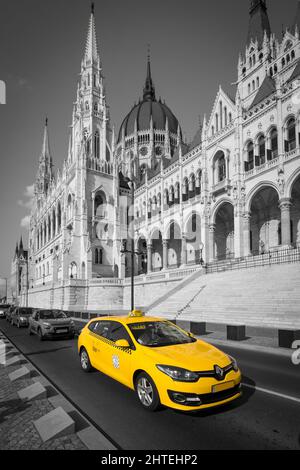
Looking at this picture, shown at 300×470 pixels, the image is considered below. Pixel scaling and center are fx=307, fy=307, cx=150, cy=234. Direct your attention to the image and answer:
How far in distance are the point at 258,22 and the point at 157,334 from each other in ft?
163

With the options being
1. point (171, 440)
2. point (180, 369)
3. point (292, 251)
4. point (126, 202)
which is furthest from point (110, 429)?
point (126, 202)

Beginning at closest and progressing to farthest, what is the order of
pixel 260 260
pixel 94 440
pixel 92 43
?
pixel 94 440 → pixel 260 260 → pixel 92 43

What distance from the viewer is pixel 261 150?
1188 inches

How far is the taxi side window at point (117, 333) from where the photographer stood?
19.9 feet

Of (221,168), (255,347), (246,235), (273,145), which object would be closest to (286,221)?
(246,235)

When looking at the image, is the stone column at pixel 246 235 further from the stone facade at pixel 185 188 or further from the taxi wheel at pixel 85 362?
the taxi wheel at pixel 85 362

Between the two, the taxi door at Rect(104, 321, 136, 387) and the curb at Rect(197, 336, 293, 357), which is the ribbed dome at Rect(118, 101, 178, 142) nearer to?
the curb at Rect(197, 336, 293, 357)

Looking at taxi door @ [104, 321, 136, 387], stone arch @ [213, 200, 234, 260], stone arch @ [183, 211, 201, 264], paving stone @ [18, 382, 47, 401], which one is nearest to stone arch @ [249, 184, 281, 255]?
stone arch @ [213, 200, 234, 260]

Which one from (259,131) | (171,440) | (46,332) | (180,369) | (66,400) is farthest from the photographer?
(259,131)

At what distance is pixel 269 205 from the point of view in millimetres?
31703

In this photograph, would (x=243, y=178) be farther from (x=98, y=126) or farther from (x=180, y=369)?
(x=98, y=126)

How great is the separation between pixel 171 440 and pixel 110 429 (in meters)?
0.90

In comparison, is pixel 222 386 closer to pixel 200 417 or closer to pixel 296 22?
pixel 200 417
